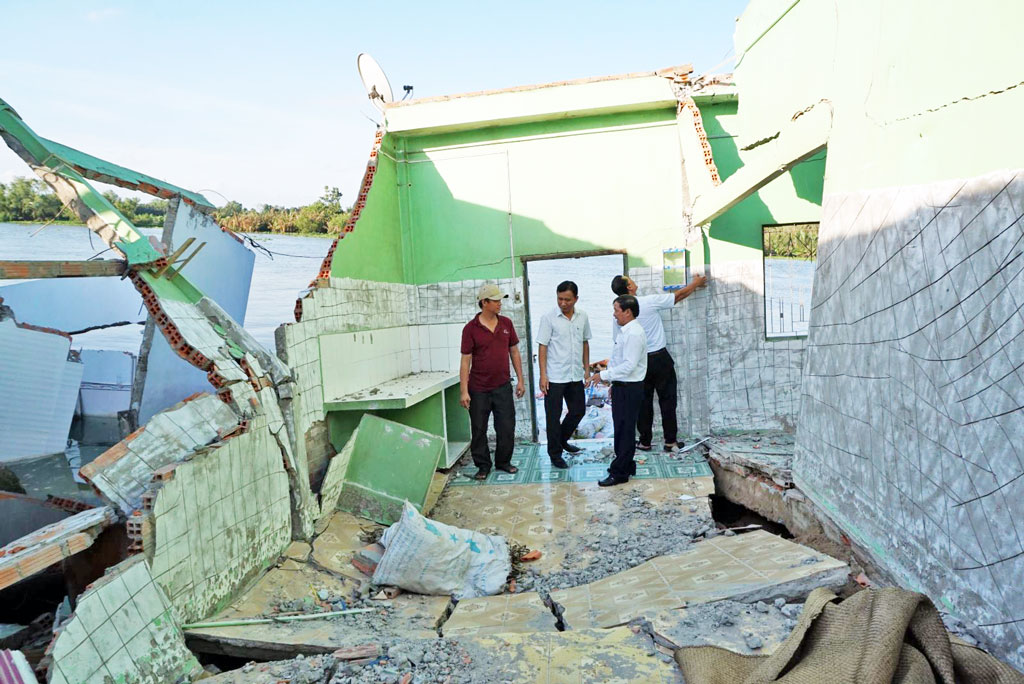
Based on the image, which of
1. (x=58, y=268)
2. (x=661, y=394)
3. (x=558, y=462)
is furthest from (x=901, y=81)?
(x=58, y=268)

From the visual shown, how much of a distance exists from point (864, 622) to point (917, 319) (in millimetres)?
1705

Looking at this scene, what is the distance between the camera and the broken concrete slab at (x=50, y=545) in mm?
2584

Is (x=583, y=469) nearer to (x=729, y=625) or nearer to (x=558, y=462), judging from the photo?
(x=558, y=462)

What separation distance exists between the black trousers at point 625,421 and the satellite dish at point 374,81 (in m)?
4.26

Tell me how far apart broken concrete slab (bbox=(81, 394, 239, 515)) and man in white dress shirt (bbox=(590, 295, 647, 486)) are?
124 inches

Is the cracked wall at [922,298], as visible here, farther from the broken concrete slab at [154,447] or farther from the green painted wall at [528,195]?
the broken concrete slab at [154,447]

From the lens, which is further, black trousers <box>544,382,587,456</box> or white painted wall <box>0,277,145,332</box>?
black trousers <box>544,382,587,456</box>

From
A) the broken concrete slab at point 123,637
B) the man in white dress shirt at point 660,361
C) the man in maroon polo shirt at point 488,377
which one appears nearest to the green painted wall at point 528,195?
the man in white dress shirt at point 660,361

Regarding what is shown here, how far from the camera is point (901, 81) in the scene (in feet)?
10.9

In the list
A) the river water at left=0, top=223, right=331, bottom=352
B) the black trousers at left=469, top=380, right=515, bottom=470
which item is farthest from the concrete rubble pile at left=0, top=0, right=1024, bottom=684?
the river water at left=0, top=223, right=331, bottom=352

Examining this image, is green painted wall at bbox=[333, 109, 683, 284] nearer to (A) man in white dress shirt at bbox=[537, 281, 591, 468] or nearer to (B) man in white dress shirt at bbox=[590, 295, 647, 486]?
(A) man in white dress shirt at bbox=[537, 281, 591, 468]

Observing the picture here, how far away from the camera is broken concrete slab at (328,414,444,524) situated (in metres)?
5.32

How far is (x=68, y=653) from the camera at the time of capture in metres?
2.45

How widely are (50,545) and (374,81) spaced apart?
5.95 metres
